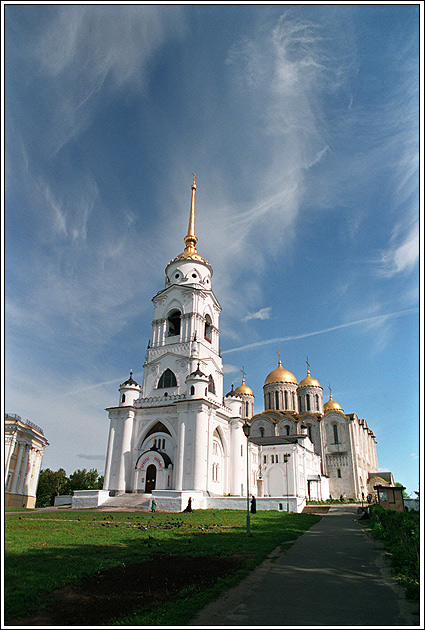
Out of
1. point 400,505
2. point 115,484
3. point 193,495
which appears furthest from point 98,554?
point 115,484

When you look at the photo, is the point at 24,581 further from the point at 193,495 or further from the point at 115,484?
the point at 115,484

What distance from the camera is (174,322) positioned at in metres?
43.9

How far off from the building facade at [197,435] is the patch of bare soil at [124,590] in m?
15.8

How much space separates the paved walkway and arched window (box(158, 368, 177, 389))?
1133 inches

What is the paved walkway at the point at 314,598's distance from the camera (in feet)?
19.5

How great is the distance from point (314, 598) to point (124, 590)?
10.7ft

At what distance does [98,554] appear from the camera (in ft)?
33.9

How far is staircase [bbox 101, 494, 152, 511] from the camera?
99.5ft

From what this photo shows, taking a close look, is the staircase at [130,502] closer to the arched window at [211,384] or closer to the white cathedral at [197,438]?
the white cathedral at [197,438]

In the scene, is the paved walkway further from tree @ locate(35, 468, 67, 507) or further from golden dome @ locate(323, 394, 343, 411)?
tree @ locate(35, 468, 67, 507)

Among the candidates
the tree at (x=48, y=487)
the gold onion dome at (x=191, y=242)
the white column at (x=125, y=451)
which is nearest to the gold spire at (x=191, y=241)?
the gold onion dome at (x=191, y=242)

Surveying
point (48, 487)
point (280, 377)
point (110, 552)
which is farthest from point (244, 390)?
point (110, 552)

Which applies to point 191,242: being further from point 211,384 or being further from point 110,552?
point 110,552

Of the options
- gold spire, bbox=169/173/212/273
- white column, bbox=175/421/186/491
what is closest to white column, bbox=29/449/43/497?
white column, bbox=175/421/186/491
